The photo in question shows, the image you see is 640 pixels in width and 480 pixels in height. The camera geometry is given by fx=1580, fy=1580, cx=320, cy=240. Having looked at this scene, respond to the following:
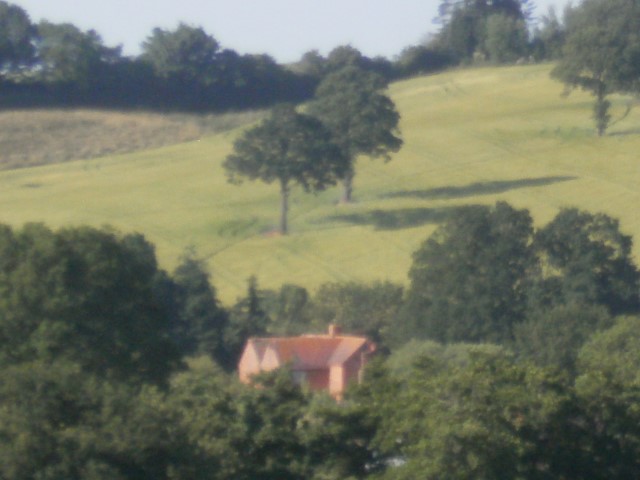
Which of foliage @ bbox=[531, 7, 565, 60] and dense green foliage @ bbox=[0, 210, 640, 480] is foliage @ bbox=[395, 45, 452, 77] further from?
dense green foliage @ bbox=[0, 210, 640, 480]

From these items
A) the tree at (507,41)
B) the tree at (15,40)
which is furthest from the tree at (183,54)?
the tree at (507,41)

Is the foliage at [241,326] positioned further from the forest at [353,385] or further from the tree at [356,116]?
the tree at [356,116]

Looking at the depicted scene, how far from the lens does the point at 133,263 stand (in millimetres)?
30641

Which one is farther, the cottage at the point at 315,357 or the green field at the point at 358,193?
the green field at the point at 358,193

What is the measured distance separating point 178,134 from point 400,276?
29.5 m

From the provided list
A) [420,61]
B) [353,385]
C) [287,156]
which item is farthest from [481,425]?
[420,61]

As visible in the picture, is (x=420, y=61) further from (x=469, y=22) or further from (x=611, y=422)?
(x=611, y=422)

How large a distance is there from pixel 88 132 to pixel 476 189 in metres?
22.0

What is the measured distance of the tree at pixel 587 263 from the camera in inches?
1941

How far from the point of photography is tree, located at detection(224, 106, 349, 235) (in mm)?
65562

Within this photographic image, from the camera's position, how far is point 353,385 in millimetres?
25641

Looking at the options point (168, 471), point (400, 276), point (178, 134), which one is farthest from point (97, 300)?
point (178, 134)

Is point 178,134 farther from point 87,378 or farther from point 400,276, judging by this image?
point 87,378

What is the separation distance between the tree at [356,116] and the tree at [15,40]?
86.8 ft
